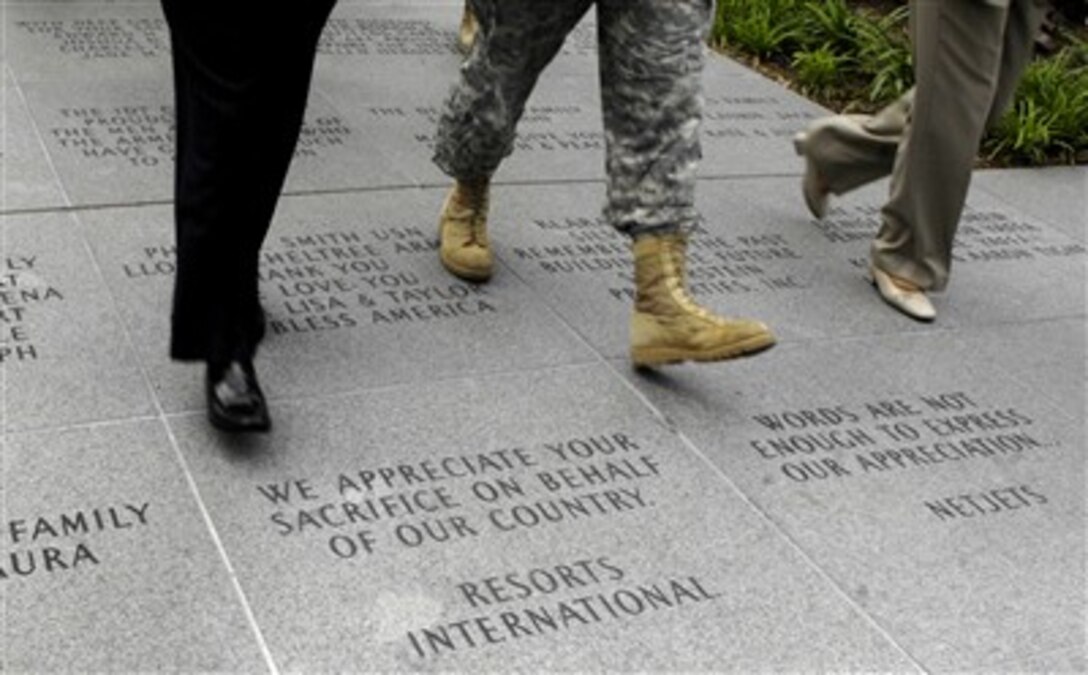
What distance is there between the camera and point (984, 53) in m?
4.24

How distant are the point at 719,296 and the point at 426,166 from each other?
1.31m

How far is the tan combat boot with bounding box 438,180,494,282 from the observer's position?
14.0ft

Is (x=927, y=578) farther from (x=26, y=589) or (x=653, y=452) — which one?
(x=26, y=589)

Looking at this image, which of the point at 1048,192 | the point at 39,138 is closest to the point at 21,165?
the point at 39,138

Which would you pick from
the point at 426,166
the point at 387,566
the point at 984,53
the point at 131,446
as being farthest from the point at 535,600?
the point at 426,166

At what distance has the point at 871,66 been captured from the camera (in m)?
7.54

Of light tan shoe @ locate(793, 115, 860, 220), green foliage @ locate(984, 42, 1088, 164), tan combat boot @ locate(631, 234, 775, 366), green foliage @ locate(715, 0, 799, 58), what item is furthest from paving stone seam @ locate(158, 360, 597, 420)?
green foliage @ locate(715, 0, 799, 58)

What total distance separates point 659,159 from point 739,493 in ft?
2.79

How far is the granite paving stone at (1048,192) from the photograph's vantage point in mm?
5812

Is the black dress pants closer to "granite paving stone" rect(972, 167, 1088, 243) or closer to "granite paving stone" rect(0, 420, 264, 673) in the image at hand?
"granite paving stone" rect(0, 420, 264, 673)

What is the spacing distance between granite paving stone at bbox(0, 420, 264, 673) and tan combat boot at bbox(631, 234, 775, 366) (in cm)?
122

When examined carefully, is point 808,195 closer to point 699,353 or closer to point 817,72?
point 699,353

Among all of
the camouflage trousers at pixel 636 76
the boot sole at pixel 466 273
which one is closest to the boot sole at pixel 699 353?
the camouflage trousers at pixel 636 76

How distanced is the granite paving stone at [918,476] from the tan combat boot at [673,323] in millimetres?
148
